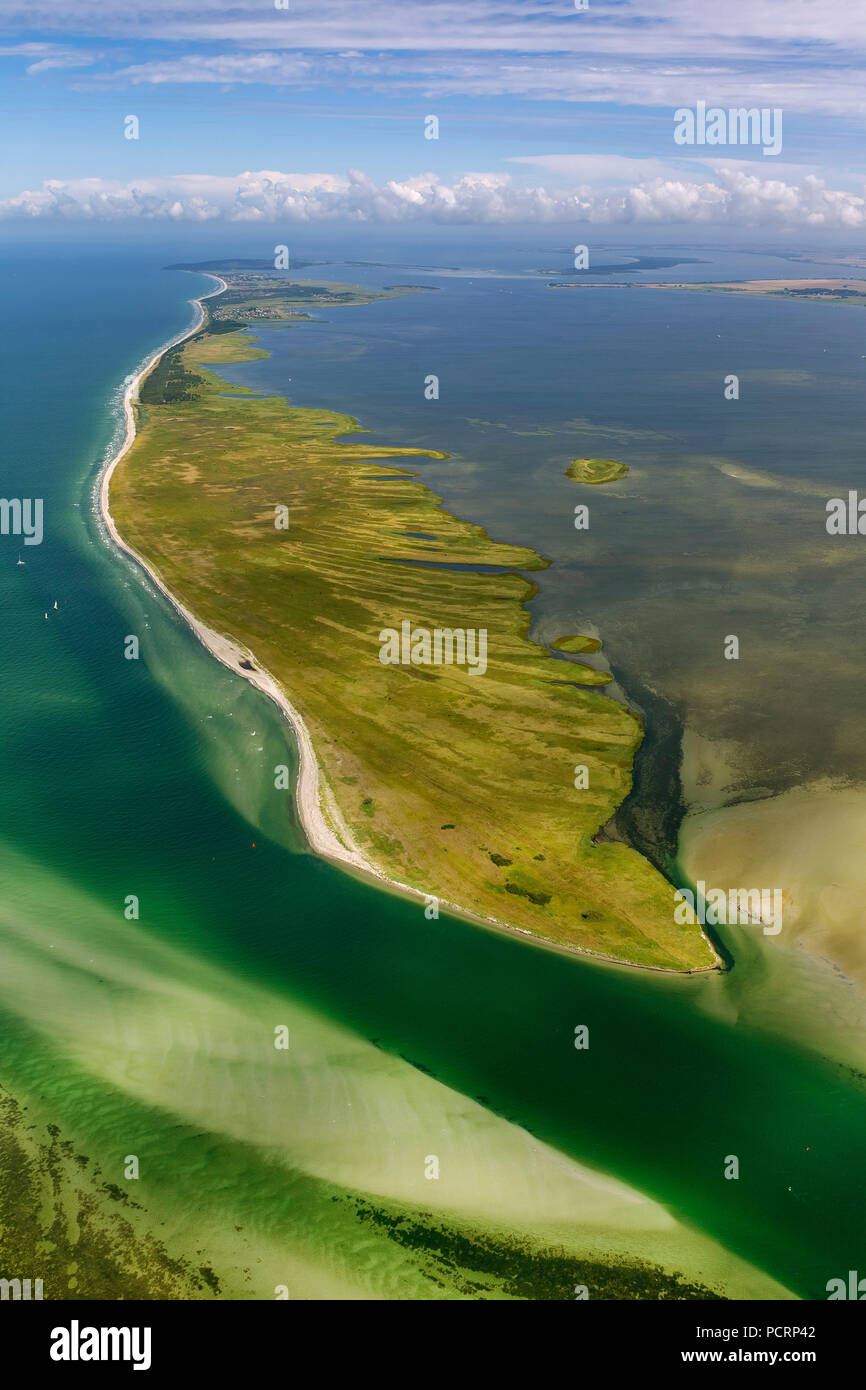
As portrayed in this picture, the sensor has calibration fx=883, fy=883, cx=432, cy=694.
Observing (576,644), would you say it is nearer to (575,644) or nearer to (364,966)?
(575,644)

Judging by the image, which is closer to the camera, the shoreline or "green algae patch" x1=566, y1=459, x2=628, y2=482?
the shoreline

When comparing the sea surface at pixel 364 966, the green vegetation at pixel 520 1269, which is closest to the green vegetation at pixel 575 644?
the sea surface at pixel 364 966

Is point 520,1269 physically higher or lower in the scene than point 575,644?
lower

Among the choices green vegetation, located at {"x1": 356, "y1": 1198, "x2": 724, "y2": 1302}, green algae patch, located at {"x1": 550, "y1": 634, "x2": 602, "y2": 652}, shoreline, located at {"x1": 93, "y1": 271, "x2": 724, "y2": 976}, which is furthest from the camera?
green algae patch, located at {"x1": 550, "y1": 634, "x2": 602, "y2": 652}

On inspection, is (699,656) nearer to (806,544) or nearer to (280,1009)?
(806,544)

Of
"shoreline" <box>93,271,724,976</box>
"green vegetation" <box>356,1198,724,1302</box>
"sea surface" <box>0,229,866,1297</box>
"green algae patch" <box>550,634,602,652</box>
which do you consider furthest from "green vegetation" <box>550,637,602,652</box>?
"green vegetation" <box>356,1198,724,1302</box>

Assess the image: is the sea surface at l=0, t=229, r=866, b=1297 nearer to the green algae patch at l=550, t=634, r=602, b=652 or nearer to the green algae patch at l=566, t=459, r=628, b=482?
the green algae patch at l=550, t=634, r=602, b=652

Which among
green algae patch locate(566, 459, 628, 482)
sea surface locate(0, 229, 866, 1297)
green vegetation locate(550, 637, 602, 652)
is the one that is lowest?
sea surface locate(0, 229, 866, 1297)

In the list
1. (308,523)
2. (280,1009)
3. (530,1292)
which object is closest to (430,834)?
(280,1009)

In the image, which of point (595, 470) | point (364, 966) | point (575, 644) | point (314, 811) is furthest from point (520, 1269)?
point (595, 470)
